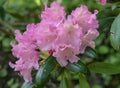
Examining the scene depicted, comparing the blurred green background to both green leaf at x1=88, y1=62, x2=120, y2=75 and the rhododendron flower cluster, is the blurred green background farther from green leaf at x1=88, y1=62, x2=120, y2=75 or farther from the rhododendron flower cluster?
the rhododendron flower cluster

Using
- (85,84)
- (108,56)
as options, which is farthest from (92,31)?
(108,56)

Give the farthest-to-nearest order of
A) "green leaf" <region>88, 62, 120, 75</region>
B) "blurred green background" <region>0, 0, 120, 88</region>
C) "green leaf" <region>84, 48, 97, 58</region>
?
"blurred green background" <region>0, 0, 120, 88</region> < "green leaf" <region>88, 62, 120, 75</region> < "green leaf" <region>84, 48, 97, 58</region>

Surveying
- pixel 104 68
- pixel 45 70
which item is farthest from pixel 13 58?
pixel 45 70

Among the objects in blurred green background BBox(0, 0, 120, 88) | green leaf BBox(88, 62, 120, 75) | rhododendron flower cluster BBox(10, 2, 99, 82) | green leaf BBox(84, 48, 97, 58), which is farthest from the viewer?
blurred green background BBox(0, 0, 120, 88)

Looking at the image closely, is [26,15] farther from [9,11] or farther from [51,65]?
[51,65]

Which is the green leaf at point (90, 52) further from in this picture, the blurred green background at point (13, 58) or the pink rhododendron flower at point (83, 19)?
the blurred green background at point (13, 58)

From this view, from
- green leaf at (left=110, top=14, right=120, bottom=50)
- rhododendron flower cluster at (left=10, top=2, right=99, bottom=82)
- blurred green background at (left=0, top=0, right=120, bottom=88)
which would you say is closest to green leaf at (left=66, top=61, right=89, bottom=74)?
rhododendron flower cluster at (left=10, top=2, right=99, bottom=82)
